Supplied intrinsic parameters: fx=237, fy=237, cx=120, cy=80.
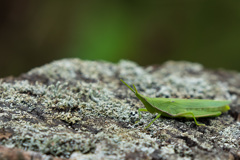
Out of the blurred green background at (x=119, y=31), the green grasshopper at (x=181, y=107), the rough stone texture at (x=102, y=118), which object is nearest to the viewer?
the rough stone texture at (x=102, y=118)

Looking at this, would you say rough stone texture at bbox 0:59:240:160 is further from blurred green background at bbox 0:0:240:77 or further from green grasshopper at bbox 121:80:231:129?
blurred green background at bbox 0:0:240:77

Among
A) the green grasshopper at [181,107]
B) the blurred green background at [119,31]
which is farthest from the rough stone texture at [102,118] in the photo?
the blurred green background at [119,31]

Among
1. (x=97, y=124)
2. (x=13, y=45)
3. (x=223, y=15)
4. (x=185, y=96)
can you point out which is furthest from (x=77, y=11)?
(x=97, y=124)

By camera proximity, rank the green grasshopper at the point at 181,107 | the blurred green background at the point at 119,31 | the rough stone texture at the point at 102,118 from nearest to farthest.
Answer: the rough stone texture at the point at 102,118
the green grasshopper at the point at 181,107
the blurred green background at the point at 119,31

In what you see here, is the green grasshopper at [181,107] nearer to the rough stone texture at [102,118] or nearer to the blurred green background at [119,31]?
the rough stone texture at [102,118]

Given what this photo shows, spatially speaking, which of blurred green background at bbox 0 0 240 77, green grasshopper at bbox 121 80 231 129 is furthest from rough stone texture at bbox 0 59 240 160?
blurred green background at bbox 0 0 240 77

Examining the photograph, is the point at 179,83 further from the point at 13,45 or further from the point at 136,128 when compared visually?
the point at 13,45

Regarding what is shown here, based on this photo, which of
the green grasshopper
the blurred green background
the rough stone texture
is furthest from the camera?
the blurred green background
